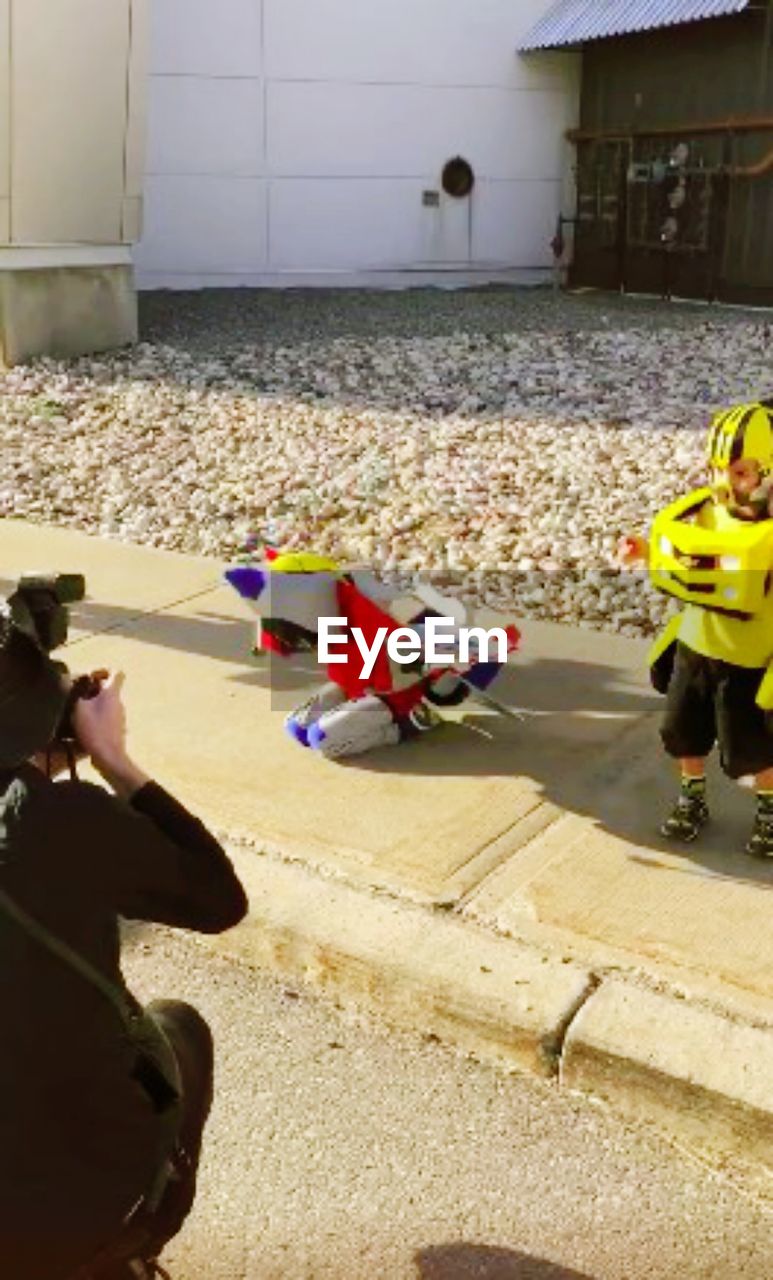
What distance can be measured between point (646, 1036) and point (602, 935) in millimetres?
383

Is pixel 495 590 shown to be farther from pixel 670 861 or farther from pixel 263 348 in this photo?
pixel 263 348

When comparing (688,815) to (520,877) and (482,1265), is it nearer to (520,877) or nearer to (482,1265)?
(520,877)

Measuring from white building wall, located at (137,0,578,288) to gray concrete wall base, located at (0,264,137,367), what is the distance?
416 centimetres

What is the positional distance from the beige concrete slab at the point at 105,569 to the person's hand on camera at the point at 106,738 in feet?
11.5

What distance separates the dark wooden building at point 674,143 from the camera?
1438 cm

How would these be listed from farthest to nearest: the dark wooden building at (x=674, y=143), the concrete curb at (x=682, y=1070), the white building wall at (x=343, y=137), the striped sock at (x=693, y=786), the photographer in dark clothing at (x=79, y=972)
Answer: the white building wall at (x=343, y=137)
the dark wooden building at (x=674, y=143)
the striped sock at (x=693, y=786)
the concrete curb at (x=682, y=1070)
the photographer in dark clothing at (x=79, y=972)

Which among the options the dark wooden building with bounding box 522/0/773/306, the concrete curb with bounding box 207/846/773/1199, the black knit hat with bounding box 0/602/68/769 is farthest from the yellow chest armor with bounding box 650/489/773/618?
the dark wooden building with bounding box 522/0/773/306

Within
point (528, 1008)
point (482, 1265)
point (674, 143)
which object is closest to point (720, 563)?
point (528, 1008)

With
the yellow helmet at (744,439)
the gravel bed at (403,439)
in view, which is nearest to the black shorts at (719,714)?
the yellow helmet at (744,439)

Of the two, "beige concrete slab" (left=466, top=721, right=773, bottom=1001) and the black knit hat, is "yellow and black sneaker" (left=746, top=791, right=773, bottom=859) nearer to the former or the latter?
"beige concrete slab" (left=466, top=721, right=773, bottom=1001)

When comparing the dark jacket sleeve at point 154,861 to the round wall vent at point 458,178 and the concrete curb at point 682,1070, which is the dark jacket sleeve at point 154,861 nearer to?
the concrete curb at point 682,1070

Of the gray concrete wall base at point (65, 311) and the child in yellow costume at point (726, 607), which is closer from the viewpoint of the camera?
the child in yellow costume at point (726, 607)

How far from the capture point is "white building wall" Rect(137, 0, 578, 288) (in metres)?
15.1

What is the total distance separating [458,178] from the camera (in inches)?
655
